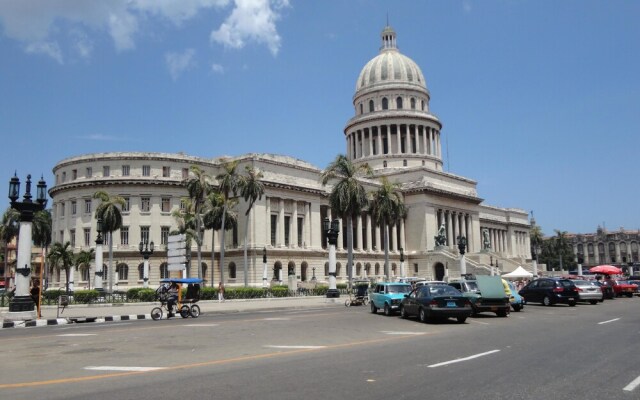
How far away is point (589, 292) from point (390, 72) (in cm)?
7863

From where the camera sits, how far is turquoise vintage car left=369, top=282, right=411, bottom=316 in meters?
25.8

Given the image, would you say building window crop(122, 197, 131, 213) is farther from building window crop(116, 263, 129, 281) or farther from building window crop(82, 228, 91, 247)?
building window crop(116, 263, 129, 281)

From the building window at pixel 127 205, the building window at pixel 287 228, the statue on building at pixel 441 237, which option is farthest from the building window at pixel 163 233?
the statue on building at pixel 441 237

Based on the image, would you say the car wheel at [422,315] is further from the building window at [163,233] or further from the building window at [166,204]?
the building window at [166,204]

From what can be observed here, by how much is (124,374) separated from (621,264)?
17113 cm

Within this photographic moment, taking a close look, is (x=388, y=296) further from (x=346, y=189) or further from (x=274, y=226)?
(x=274, y=226)

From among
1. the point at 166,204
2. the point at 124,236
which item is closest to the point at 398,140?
the point at 166,204

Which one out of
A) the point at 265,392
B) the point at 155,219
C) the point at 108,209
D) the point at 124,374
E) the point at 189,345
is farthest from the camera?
the point at 155,219

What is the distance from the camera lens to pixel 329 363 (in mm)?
11344

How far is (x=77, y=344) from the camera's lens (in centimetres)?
1525

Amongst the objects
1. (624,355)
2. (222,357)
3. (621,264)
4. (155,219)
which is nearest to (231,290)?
(155,219)

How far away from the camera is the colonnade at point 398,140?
333 feet

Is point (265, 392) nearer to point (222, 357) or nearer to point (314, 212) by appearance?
point (222, 357)

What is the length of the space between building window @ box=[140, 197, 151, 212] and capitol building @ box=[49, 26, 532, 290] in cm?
14
